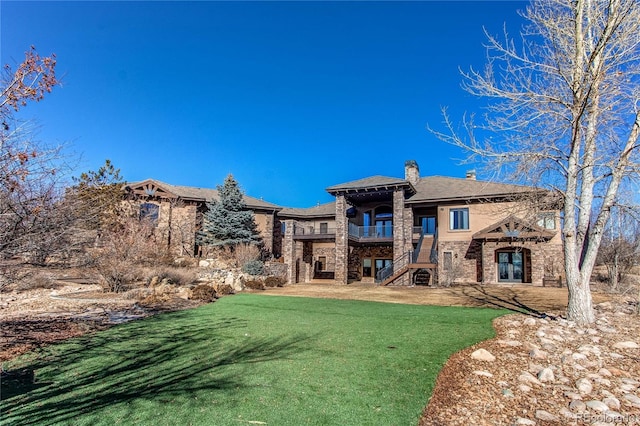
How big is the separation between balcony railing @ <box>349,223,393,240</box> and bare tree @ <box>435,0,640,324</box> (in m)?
16.2

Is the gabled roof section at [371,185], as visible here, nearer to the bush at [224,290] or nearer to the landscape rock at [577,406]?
the bush at [224,290]

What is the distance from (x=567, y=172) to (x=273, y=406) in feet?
27.7

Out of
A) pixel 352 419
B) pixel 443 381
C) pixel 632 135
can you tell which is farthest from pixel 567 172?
pixel 352 419

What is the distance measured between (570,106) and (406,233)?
1593 cm

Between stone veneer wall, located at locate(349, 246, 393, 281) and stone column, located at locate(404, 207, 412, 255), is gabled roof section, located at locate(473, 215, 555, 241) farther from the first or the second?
stone veneer wall, located at locate(349, 246, 393, 281)

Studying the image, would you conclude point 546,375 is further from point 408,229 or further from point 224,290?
point 408,229

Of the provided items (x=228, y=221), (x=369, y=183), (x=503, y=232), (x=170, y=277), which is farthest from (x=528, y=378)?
(x=228, y=221)

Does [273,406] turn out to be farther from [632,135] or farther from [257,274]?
[257,274]

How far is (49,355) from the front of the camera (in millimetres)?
6137

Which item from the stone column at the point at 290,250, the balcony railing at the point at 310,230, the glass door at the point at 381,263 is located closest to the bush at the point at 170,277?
the stone column at the point at 290,250

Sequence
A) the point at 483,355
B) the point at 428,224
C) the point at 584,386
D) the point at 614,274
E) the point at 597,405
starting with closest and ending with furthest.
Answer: the point at 597,405 < the point at 584,386 < the point at 483,355 < the point at 614,274 < the point at 428,224

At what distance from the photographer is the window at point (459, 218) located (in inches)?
919

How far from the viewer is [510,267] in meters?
22.4

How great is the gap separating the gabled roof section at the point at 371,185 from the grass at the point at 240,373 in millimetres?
14976
